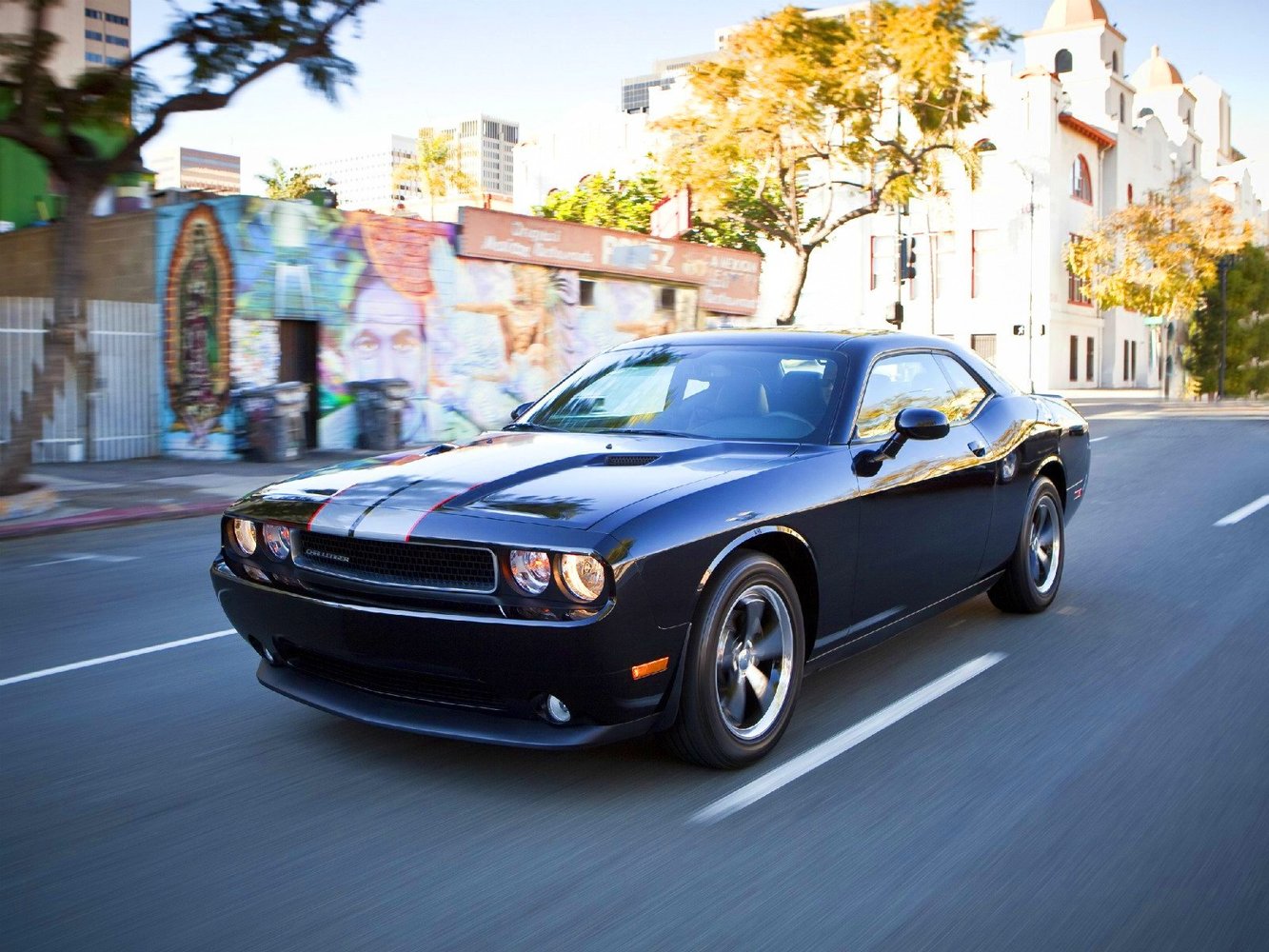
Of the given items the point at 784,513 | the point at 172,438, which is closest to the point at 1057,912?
the point at 784,513

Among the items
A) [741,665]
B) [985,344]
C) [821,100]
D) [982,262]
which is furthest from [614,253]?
[985,344]

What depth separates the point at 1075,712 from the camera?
15.5ft

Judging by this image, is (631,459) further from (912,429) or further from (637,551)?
(912,429)

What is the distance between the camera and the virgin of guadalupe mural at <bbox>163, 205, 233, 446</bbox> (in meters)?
19.1

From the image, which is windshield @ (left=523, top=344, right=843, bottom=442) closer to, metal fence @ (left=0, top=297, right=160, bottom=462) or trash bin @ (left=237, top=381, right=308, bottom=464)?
trash bin @ (left=237, top=381, right=308, bottom=464)

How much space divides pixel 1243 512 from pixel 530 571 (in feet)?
29.5

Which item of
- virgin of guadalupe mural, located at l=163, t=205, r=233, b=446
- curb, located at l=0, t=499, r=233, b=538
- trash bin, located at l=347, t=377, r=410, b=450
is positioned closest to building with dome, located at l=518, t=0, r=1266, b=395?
trash bin, located at l=347, t=377, r=410, b=450

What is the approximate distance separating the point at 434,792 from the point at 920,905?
151 centimetres

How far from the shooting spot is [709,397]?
503 centimetres

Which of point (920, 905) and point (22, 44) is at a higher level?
point (22, 44)

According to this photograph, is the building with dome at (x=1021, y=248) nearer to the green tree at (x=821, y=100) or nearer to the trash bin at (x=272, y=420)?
the green tree at (x=821, y=100)

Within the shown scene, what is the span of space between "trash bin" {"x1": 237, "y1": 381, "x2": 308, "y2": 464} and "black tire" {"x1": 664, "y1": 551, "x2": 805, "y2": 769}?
14.9 m

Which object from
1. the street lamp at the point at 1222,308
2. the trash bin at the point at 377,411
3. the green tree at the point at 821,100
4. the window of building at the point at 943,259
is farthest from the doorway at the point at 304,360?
the window of building at the point at 943,259

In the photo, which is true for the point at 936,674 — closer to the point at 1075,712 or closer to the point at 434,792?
the point at 1075,712
